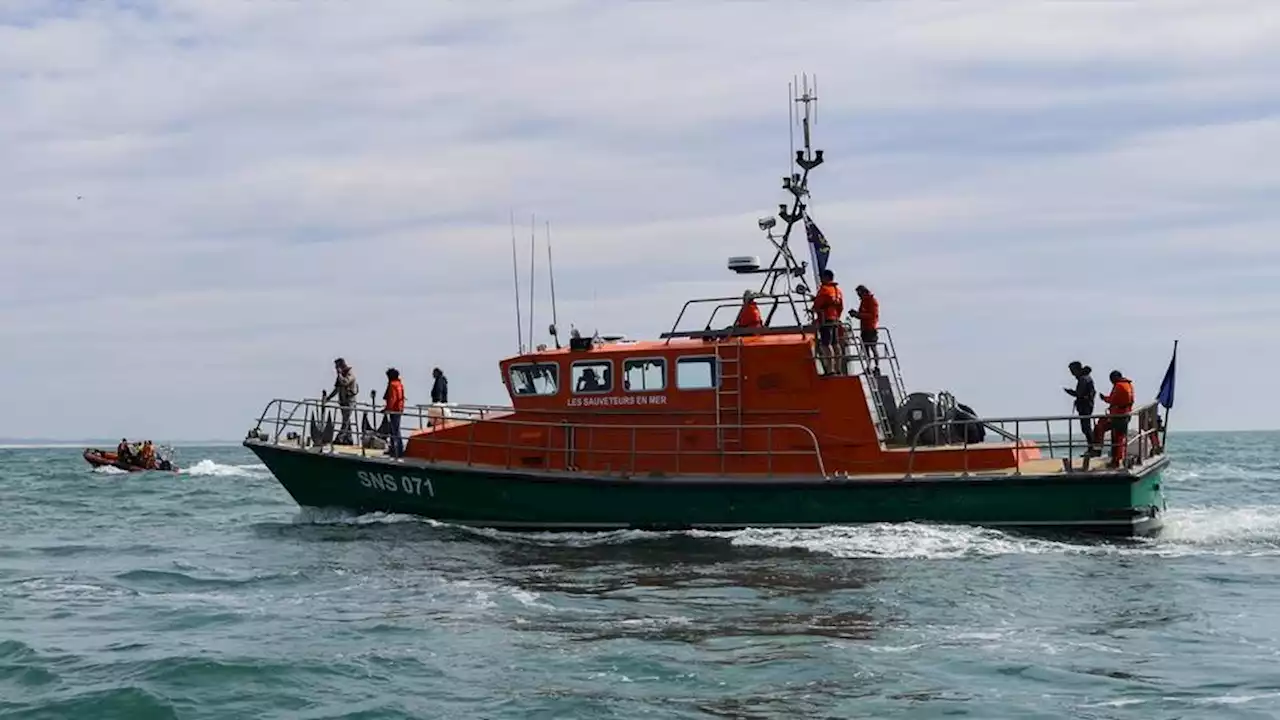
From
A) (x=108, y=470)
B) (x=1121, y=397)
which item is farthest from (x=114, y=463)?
(x=1121, y=397)

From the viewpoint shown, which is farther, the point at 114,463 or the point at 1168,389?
the point at 114,463

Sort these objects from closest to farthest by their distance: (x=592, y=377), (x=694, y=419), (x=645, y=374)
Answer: (x=694, y=419) → (x=645, y=374) → (x=592, y=377)

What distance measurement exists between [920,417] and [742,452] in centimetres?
218

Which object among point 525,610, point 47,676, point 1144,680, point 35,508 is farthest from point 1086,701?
point 35,508

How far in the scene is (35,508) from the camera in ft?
78.7

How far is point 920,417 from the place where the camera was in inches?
641

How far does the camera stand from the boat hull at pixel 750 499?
15227 mm

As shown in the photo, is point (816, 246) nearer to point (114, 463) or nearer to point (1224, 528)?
point (1224, 528)

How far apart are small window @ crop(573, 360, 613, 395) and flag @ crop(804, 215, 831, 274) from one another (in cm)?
288

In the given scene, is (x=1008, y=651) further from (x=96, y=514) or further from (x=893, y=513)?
(x=96, y=514)

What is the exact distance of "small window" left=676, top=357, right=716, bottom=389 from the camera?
53.3ft

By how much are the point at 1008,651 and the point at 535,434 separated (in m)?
7.98

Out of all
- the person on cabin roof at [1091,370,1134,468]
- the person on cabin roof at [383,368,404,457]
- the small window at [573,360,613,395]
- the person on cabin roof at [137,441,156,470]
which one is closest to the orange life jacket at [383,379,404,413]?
the person on cabin roof at [383,368,404,457]

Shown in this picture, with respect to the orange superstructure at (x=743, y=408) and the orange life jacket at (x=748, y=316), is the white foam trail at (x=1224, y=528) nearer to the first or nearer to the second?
the orange superstructure at (x=743, y=408)
